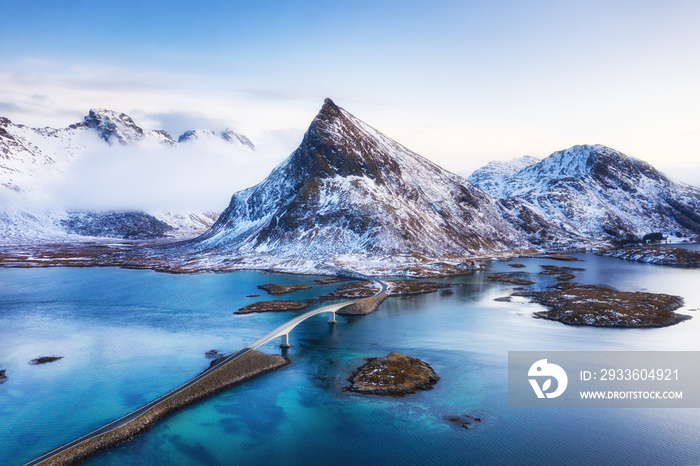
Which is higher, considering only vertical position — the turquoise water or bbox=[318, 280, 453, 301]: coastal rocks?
bbox=[318, 280, 453, 301]: coastal rocks

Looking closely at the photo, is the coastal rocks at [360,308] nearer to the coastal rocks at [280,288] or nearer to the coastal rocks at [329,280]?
the coastal rocks at [280,288]

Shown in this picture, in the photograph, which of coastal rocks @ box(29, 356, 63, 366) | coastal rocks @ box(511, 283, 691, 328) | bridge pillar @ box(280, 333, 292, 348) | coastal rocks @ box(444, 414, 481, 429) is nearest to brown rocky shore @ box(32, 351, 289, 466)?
bridge pillar @ box(280, 333, 292, 348)

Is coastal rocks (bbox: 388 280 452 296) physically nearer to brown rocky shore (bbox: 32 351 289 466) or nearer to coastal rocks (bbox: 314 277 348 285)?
coastal rocks (bbox: 314 277 348 285)

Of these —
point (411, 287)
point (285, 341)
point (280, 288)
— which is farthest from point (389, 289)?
point (285, 341)

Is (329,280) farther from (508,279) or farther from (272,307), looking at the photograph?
(508,279)

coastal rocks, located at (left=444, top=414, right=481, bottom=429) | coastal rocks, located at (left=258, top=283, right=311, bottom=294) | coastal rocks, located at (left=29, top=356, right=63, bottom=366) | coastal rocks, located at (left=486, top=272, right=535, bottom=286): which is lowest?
A: coastal rocks, located at (left=29, top=356, right=63, bottom=366)
